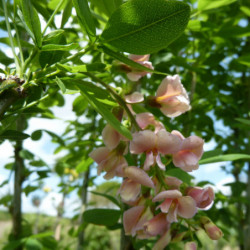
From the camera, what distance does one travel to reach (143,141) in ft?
1.52

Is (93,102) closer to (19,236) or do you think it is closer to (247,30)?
(247,30)

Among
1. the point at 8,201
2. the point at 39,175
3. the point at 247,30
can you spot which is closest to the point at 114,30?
the point at 247,30

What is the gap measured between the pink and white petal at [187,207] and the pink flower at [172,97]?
0.50ft

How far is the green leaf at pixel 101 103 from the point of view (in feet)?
1.35

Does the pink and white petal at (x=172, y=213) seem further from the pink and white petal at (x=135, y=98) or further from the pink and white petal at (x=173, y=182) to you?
the pink and white petal at (x=135, y=98)

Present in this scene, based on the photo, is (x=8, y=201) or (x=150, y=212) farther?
(x=8, y=201)

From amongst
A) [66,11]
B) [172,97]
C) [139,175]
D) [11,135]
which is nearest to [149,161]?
[139,175]

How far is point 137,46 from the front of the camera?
44 centimetres

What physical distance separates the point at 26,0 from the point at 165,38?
0.66 ft

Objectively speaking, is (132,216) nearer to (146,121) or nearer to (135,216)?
(135,216)

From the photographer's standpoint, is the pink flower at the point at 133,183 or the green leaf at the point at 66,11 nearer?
the pink flower at the point at 133,183

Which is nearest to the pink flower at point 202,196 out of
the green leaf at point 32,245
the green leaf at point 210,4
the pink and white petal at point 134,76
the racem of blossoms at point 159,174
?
the racem of blossoms at point 159,174

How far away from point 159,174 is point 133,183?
43mm

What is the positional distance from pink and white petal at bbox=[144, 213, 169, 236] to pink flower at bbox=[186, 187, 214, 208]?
56mm
